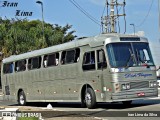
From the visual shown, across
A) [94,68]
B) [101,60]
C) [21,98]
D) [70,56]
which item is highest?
[70,56]

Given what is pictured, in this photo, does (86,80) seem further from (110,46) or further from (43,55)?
(43,55)

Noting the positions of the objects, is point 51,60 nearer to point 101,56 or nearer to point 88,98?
point 88,98

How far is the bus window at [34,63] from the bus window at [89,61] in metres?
4.69

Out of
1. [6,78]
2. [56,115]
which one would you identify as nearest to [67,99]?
[56,115]

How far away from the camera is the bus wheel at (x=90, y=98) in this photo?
18706mm

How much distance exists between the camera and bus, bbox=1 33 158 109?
17.9 metres

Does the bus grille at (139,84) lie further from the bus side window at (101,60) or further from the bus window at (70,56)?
the bus window at (70,56)

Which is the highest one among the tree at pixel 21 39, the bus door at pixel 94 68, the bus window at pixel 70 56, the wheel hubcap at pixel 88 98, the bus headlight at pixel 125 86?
the tree at pixel 21 39

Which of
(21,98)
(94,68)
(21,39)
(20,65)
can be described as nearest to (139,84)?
(94,68)

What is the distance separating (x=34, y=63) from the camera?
24.2m

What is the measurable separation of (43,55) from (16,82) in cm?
410

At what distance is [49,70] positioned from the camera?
74.1 feet

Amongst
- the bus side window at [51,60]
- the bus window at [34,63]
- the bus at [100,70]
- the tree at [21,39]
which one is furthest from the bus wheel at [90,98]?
the tree at [21,39]

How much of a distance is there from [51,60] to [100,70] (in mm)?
4524
